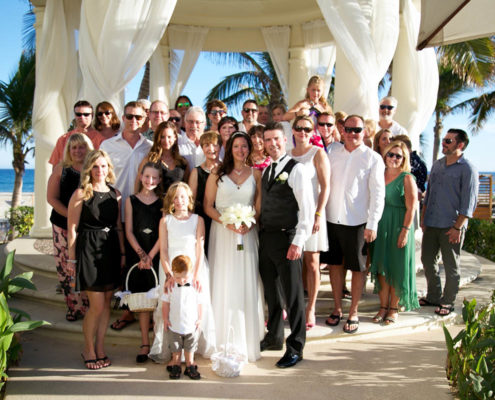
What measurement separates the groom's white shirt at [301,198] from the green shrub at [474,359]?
138cm

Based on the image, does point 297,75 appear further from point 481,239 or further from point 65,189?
point 65,189

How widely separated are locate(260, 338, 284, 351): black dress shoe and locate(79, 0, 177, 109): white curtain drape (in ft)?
11.2

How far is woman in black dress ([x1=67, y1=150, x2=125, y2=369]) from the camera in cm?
390

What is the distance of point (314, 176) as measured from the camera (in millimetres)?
4367

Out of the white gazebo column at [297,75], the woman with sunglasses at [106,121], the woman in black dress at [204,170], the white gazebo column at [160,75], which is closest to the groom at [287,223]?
the woman in black dress at [204,170]

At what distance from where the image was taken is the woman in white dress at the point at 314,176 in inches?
168

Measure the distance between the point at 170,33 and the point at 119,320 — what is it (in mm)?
8063

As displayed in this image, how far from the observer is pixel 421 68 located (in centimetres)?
768

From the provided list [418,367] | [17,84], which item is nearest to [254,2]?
[418,367]

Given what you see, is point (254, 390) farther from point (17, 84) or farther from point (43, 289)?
point (17, 84)

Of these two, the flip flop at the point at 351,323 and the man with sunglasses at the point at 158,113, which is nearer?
the flip flop at the point at 351,323

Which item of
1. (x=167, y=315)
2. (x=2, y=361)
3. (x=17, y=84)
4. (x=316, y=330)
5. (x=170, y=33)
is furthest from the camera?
(x=17, y=84)

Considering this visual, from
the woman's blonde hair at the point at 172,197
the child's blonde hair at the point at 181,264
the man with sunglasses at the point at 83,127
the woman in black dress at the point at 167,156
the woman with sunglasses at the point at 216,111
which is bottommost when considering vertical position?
the child's blonde hair at the point at 181,264

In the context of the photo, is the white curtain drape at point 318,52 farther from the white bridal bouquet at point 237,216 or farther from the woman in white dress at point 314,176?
the white bridal bouquet at point 237,216
